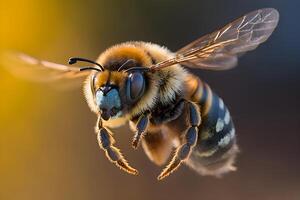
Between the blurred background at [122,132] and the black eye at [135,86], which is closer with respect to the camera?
the black eye at [135,86]

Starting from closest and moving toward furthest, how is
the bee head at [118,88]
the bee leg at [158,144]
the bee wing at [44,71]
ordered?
the bee head at [118,88], the bee leg at [158,144], the bee wing at [44,71]

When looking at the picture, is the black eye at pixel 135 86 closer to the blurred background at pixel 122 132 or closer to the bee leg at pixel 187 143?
the bee leg at pixel 187 143

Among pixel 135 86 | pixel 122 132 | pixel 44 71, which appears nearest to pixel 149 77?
pixel 135 86

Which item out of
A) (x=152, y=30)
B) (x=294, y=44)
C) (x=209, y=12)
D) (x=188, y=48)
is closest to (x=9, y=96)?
(x=152, y=30)

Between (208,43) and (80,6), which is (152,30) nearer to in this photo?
(80,6)

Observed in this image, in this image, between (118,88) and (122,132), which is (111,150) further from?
(122,132)

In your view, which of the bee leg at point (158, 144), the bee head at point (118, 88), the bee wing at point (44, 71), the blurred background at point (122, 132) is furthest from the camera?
the blurred background at point (122, 132)

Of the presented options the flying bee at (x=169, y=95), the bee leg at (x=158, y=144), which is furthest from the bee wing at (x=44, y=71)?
the bee leg at (x=158, y=144)
